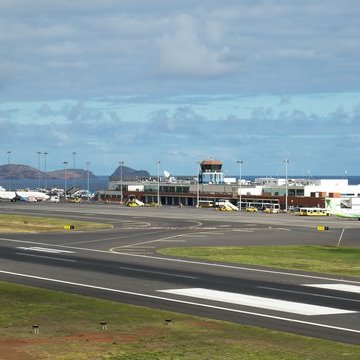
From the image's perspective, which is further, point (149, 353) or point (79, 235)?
point (79, 235)

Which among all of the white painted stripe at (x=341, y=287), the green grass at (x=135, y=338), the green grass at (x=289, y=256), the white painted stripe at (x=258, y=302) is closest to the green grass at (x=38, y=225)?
the green grass at (x=289, y=256)

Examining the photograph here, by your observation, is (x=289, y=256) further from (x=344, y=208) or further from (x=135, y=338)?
(x=344, y=208)

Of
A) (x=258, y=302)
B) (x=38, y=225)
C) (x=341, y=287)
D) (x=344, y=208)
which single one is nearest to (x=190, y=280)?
Result: (x=341, y=287)

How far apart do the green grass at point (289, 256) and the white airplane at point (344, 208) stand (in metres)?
71.6

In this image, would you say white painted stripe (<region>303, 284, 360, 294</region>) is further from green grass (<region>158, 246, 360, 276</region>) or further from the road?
green grass (<region>158, 246, 360, 276</region>)

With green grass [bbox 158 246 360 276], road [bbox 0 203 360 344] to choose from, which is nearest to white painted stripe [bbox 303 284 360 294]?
road [bbox 0 203 360 344]

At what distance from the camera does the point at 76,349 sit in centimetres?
3444

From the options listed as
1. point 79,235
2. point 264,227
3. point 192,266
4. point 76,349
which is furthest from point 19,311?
point 264,227

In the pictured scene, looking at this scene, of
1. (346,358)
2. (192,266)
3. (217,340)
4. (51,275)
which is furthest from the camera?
(192,266)

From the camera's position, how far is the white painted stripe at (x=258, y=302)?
45.4m

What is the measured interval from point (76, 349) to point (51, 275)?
28217 millimetres

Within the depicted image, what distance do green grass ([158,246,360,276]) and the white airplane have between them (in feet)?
235

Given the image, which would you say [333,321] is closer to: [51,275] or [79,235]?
[51,275]

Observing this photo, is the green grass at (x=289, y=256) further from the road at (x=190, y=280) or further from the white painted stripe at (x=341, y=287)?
the white painted stripe at (x=341, y=287)
